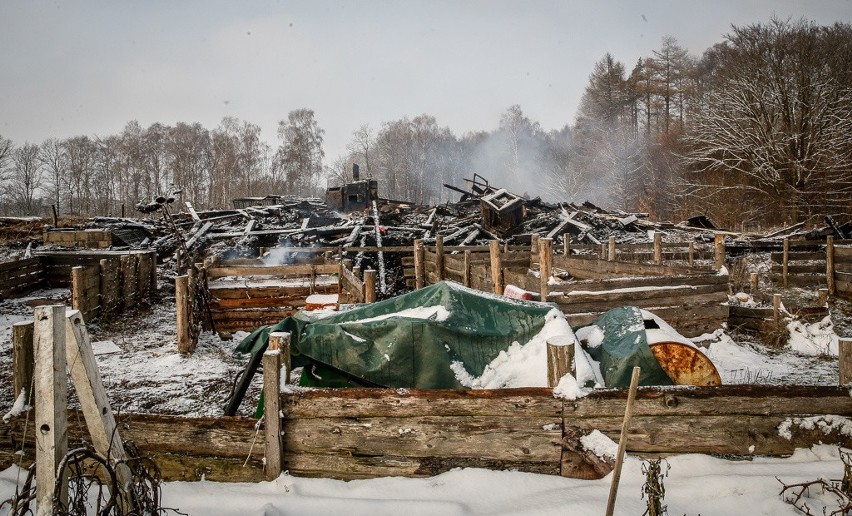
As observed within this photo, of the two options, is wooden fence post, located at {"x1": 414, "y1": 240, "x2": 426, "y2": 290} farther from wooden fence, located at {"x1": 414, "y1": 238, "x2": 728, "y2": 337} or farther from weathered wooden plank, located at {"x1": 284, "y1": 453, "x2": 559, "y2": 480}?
weathered wooden plank, located at {"x1": 284, "y1": 453, "x2": 559, "y2": 480}

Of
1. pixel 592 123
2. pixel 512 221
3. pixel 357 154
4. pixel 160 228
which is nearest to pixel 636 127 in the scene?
pixel 592 123

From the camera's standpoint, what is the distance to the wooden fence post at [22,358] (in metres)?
3.67

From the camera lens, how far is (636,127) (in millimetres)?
48156

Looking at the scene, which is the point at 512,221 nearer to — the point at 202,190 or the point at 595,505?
the point at 595,505

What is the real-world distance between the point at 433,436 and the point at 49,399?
249 cm

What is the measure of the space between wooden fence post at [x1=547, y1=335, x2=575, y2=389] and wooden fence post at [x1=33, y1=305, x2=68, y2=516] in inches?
125

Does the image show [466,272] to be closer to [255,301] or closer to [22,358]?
[255,301]

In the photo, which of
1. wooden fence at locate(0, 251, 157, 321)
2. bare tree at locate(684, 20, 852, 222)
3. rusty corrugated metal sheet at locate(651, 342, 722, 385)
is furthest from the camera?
bare tree at locate(684, 20, 852, 222)

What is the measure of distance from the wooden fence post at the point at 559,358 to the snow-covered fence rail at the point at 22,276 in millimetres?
15074

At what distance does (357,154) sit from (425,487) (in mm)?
67598

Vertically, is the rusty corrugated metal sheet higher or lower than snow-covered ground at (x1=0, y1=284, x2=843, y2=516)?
higher

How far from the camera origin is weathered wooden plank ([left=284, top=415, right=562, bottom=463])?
364cm

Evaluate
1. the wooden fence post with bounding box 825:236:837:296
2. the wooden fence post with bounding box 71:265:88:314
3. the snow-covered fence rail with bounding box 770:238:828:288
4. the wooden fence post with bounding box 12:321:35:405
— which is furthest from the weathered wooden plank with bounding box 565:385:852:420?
the snow-covered fence rail with bounding box 770:238:828:288

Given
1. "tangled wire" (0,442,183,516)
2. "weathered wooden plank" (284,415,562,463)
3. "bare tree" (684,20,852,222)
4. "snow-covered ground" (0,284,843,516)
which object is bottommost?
"snow-covered ground" (0,284,843,516)
